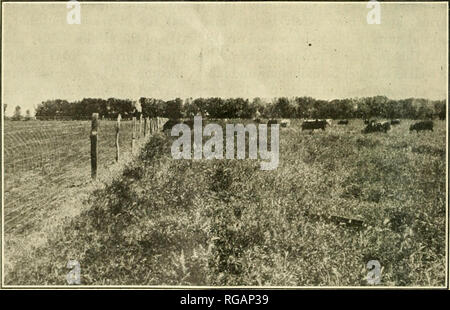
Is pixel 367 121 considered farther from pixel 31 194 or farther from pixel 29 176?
pixel 29 176

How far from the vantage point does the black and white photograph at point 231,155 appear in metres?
4.51

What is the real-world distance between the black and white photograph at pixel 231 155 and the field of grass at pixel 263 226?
0.06ft

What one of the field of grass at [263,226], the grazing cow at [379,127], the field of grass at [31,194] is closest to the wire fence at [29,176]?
the field of grass at [31,194]

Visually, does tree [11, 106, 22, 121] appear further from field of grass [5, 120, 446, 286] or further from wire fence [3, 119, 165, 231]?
field of grass [5, 120, 446, 286]

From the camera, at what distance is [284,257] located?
450 cm

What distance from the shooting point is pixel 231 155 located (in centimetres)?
612

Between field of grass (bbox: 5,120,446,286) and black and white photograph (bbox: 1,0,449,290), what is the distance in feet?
0.06

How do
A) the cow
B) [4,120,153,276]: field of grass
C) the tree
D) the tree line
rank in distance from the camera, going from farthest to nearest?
1. the cow
2. the tree line
3. the tree
4. [4,120,153,276]: field of grass

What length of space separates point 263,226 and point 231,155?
164 centimetres

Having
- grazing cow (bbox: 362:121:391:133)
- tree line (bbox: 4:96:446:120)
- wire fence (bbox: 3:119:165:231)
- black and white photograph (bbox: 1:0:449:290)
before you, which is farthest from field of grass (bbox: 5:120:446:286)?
wire fence (bbox: 3:119:165:231)

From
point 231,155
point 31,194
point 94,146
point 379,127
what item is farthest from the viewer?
Answer: point 379,127

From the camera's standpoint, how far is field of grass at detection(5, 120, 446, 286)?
14.6ft

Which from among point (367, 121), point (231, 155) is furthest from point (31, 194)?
point (367, 121)
